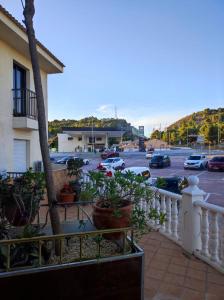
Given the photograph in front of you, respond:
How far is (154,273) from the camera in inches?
138

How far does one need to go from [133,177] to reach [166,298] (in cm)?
136

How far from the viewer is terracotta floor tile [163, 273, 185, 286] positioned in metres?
3.27

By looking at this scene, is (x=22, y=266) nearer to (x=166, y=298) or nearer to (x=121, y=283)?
(x=121, y=283)

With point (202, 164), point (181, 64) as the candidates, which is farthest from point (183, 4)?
point (202, 164)

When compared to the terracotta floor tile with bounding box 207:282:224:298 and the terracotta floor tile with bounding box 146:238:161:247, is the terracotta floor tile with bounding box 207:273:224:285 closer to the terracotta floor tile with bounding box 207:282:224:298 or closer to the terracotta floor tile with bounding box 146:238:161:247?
the terracotta floor tile with bounding box 207:282:224:298

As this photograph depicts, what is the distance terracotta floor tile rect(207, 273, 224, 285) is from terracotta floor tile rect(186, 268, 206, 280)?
7cm

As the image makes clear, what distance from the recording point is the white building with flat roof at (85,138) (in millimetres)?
55969

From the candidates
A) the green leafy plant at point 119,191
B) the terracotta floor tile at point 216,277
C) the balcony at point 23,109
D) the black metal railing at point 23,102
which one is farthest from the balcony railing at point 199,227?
the black metal railing at point 23,102

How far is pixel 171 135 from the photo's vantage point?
302 ft

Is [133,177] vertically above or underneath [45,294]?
above

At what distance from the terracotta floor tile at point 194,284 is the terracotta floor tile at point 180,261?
16.9 inches

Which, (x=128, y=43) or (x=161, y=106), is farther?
(x=161, y=106)

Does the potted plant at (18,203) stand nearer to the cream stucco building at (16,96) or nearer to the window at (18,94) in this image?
the cream stucco building at (16,96)

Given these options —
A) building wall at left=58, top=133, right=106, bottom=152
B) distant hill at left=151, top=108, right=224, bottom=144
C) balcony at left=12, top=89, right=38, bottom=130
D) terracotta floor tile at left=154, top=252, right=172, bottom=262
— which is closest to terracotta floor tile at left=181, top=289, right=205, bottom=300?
terracotta floor tile at left=154, top=252, right=172, bottom=262
